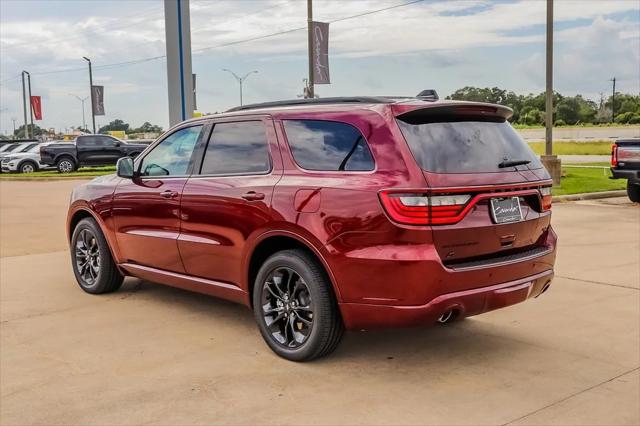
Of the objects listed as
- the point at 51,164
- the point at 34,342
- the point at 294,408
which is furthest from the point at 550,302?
the point at 51,164

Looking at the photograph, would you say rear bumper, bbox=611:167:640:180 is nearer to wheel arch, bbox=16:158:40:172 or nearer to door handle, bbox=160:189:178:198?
door handle, bbox=160:189:178:198

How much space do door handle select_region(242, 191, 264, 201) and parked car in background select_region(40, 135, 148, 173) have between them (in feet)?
94.1

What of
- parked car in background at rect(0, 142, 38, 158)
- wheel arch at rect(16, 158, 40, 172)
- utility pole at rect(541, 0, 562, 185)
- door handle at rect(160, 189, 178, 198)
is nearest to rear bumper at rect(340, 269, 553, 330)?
door handle at rect(160, 189, 178, 198)

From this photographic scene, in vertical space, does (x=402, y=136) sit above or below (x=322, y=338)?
above

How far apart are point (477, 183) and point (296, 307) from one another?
1.48 metres

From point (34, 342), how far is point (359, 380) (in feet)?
8.42

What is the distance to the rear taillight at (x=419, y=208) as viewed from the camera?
168 inches

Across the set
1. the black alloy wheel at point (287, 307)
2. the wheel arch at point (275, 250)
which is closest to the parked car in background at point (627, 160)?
the wheel arch at point (275, 250)

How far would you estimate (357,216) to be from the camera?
14.5 ft

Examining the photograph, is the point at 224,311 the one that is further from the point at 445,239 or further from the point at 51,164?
the point at 51,164

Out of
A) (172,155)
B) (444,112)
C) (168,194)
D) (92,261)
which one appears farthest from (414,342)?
(92,261)

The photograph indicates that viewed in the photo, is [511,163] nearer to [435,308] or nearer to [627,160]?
[435,308]

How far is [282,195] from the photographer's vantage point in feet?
16.1

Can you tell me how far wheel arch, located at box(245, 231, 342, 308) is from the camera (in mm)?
4609
